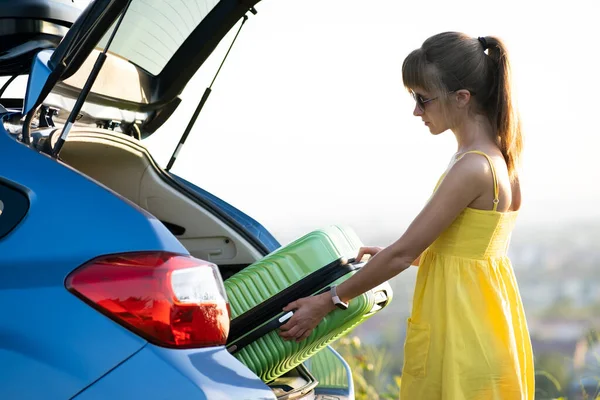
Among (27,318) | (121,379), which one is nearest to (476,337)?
(121,379)

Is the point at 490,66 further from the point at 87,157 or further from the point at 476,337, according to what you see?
the point at 87,157

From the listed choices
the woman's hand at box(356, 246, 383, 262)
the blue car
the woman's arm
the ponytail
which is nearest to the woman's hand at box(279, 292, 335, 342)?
the woman's arm

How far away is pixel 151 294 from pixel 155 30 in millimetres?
1350

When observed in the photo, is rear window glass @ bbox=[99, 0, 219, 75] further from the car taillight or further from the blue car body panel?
the car taillight

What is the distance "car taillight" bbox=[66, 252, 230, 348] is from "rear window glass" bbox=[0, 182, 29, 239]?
6.5 inches

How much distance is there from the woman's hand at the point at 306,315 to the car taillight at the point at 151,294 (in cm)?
53

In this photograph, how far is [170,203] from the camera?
283cm

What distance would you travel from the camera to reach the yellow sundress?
87.9 inches

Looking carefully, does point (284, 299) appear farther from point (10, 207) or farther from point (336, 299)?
point (10, 207)

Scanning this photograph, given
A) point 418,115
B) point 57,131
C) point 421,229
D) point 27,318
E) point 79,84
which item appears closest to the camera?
point 27,318

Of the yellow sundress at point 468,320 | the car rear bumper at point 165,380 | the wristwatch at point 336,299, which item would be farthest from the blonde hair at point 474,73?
the car rear bumper at point 165,380

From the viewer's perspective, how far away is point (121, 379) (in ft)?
5.38

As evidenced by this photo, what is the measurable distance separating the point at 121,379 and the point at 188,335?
0.17 m

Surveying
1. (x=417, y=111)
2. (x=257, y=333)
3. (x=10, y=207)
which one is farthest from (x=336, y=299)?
(x=10, y=207)
